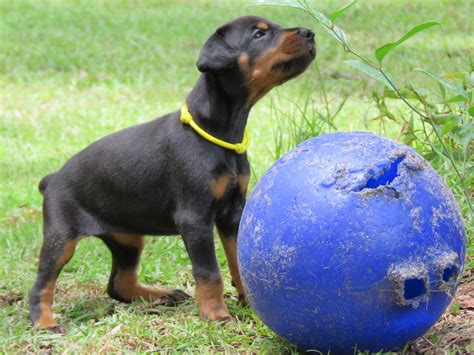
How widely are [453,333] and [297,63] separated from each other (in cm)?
159

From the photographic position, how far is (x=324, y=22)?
11.9 feet

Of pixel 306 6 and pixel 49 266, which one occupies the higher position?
pixel 306 6

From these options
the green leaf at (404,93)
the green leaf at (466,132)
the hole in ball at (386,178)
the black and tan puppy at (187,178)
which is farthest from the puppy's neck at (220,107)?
the hole in ball at (386,178)

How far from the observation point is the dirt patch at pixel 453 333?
3834 millimetres

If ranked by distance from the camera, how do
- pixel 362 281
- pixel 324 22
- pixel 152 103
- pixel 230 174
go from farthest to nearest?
pixel 152 103 < pixel 230 174 < pixel 324 22 < pixel 362 281

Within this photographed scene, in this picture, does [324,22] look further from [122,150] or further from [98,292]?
[98,292]

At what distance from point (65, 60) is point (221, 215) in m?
6.83

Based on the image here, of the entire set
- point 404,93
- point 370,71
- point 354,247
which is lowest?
point 354,247

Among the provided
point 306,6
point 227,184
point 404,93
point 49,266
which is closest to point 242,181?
point 227,184

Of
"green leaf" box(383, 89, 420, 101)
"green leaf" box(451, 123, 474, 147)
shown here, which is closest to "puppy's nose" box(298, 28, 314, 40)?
"green leaf" box(383, 89, 420, 101)

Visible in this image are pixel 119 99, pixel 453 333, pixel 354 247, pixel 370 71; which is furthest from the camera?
pixel 119 99

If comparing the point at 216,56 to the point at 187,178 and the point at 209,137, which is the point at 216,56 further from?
the point at 187,178

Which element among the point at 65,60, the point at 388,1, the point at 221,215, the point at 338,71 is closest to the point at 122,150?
the point at 221,215

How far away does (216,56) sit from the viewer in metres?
4.52
